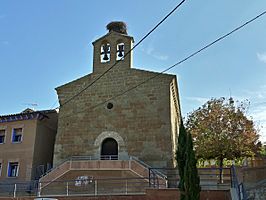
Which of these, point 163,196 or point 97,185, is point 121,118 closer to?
point 97,185

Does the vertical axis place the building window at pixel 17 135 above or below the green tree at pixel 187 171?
above

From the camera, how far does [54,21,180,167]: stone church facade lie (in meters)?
22.0

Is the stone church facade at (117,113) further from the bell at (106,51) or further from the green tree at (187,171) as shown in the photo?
the green tree at (187,171)

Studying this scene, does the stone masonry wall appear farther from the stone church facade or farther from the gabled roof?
the gabled roof

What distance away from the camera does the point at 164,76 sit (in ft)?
76.5

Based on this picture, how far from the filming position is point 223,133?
24.7 m

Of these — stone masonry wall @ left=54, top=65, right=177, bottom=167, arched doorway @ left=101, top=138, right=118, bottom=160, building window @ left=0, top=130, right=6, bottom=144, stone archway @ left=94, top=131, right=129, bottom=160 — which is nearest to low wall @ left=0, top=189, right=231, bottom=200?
stone masonry wall @ left=54, top=65, right=177, bottom=167

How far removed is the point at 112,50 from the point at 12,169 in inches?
423

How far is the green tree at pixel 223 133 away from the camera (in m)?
24.4

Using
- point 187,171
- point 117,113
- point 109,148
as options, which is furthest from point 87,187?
point 187,171

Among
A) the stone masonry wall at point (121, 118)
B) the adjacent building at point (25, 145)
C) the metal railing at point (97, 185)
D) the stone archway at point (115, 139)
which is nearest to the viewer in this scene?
the metal railing at point (97, 185)

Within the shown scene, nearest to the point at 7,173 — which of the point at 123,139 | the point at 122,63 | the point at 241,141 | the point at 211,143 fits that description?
the point at 123,139

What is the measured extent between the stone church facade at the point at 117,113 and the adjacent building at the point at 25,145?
1.67 m

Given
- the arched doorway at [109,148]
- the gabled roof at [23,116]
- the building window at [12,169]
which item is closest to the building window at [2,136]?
the gabled roof at [23,116]
